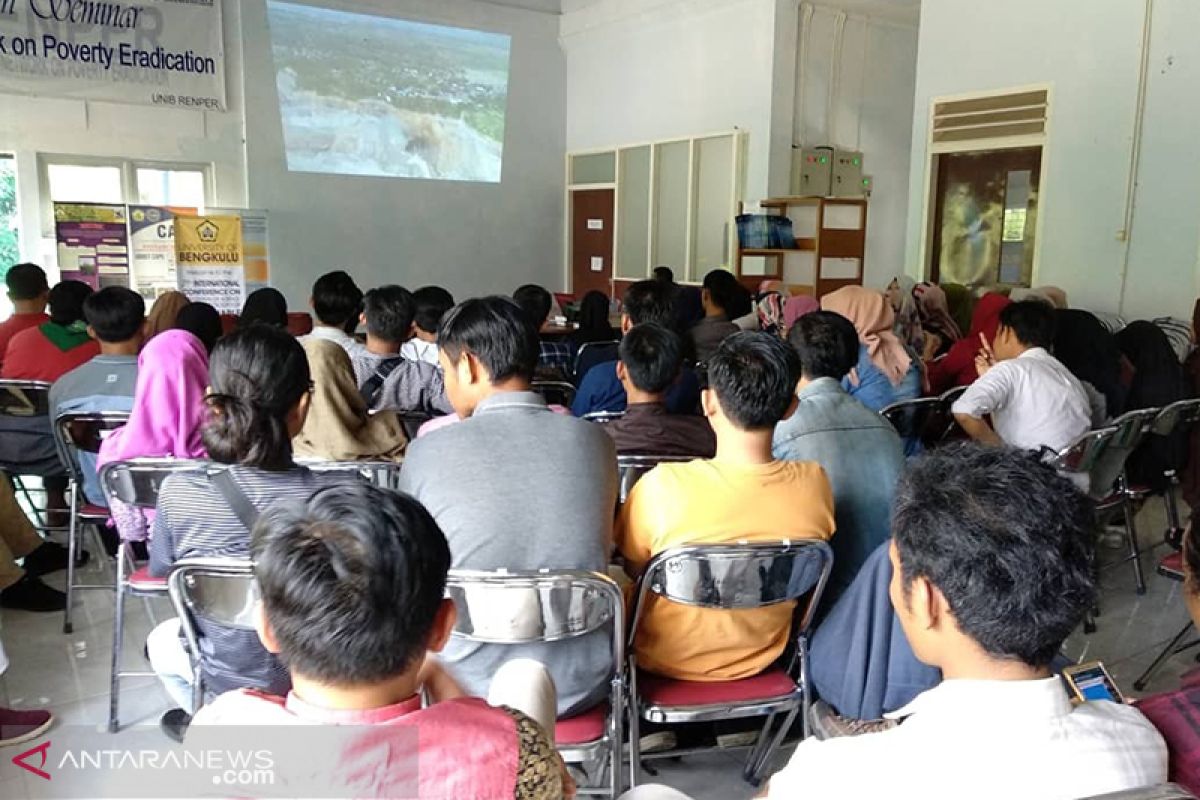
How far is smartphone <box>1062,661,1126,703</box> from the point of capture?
41.9 inches

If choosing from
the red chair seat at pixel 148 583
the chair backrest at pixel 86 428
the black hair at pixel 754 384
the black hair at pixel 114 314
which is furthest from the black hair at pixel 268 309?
the black hair at pixel 754 384

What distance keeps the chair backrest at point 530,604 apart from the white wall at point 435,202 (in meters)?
7.35

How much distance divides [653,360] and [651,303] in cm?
162

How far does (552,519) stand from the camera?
5.59ft

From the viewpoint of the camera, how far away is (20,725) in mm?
2354

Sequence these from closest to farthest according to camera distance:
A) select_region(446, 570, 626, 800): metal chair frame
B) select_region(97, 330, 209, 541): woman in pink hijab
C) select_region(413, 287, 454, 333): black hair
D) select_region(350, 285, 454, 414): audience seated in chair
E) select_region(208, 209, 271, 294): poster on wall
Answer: select_region(446, 570, 626, 800): metal chair frame → select_region(97, 330, 209, 541): woman in pink hijab → select_region(350, 285, 454, 414): audience seated in chair → select_region(413, 287, 454, 333): black hair → select_region(208, 209, 271, 294): poster on wall

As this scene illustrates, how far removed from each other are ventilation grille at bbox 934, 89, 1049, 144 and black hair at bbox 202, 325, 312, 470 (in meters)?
5.48

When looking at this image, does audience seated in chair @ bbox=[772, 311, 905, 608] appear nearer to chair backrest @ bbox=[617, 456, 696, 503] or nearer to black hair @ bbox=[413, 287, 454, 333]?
chair backrest @ bbox=[617, 456, 696, 503]

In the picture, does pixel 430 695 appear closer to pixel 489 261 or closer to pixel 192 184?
pixel 192 184

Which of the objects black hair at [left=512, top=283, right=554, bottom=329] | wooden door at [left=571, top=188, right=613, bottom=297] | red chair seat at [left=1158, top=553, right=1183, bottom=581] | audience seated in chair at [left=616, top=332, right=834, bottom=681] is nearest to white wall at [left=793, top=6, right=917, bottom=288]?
wooden door at [left=571, top=188, right=613, bottom=297]

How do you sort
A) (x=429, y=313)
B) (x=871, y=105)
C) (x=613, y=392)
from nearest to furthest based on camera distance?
(x=613, y=392), (x=429, y=313), (x=871, y=105)

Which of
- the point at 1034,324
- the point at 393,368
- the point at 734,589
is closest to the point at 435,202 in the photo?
the point at 393,368

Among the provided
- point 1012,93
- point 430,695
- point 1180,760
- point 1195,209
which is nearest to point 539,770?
point 430,695

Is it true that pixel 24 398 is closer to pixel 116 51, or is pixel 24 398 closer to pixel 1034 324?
pixel 1034 324
